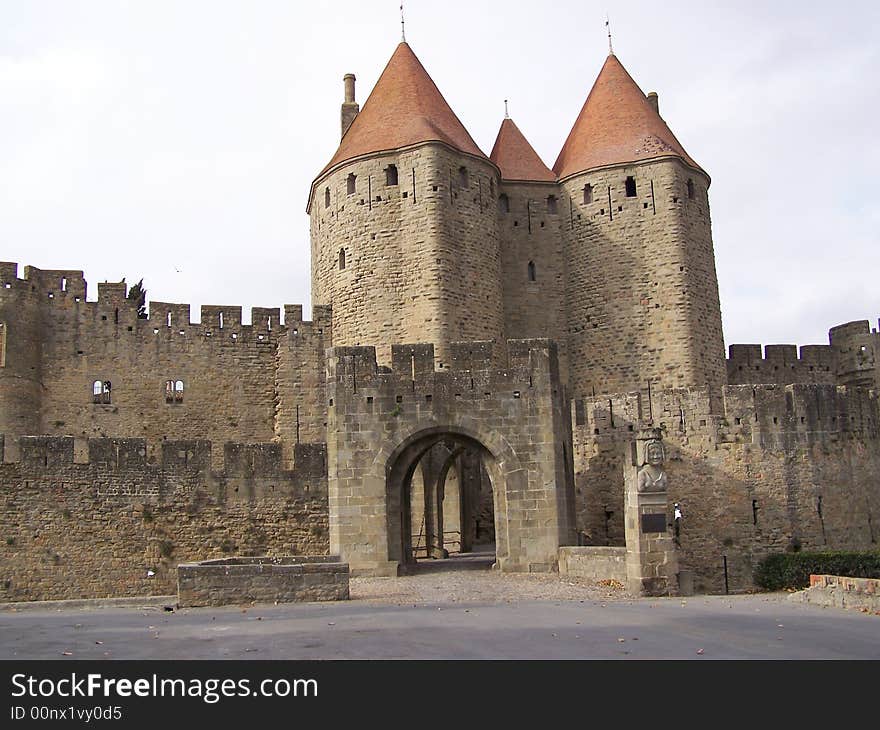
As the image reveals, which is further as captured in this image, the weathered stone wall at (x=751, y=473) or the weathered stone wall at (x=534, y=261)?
the weathered stone wall at (x=534, y=261)

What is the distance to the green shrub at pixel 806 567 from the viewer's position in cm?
1992

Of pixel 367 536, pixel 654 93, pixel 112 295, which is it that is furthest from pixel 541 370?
pixel 654 93

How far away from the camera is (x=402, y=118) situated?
99.3ft

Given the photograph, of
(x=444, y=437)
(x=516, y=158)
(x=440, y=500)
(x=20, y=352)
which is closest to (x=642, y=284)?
(x=516, y=158)

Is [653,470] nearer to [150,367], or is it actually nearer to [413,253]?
[413,253]

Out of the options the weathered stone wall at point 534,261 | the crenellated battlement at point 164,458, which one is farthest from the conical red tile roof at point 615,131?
the crenellated battlement at point 164,458

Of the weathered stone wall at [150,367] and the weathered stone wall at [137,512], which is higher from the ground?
the weathered stone wall at [150,367]

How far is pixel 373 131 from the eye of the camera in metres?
30.2

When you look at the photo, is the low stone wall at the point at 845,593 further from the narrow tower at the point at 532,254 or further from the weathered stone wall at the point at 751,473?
the narrow tower at the point at 532,254

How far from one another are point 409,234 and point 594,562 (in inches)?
527

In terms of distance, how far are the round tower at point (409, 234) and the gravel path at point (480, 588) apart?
9.86 metres
